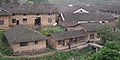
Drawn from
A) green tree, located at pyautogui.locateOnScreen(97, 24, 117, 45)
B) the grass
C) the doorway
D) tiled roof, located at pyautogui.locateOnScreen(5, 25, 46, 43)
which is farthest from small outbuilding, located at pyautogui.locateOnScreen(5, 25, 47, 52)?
green tree, located at pyautogui.locateOnScreen(97, 24, 117, 45)

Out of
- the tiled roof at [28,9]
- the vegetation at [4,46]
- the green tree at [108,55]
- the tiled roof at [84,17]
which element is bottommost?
the tiled roof at [84,17]

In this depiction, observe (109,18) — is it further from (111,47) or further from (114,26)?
(111,47)

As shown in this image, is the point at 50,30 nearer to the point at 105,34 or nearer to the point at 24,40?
the point at 24,40

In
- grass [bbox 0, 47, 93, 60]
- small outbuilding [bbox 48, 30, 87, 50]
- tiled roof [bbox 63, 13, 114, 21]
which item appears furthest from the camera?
tiled roof [bbox 63, 13, 114, 21]

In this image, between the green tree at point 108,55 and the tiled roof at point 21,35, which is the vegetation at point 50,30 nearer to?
the tiled roof at point 21,35

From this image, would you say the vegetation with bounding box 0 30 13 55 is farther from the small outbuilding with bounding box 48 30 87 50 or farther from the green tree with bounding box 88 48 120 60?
→ the green tree with bounding box 88 48 120 60

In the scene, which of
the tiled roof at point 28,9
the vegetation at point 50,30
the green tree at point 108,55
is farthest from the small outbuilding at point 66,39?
the green tree at point 108,55

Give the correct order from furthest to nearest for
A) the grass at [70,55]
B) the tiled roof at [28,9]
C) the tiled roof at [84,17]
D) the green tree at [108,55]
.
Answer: the tiled roof at [84,17], the tiled roof at [28,9], the grass at [70,55], the green tree at [108,55]

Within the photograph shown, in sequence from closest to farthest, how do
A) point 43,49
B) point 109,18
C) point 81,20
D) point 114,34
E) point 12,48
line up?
1. point 12,48
2. point 43,49
3. point 114,34
4. point 81,20
5. point 109,18

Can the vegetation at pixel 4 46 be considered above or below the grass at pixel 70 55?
above

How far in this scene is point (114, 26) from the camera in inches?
1762

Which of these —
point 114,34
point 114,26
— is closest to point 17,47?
point 114,34

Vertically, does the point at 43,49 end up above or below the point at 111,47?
below

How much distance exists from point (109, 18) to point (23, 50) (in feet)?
76.2
